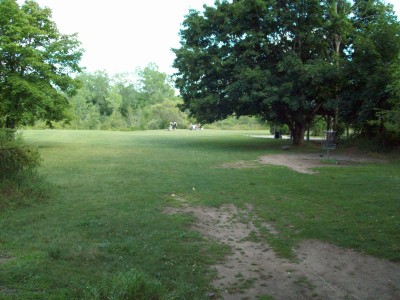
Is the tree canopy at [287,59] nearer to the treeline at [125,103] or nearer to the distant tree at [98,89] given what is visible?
the treeline at [125,103]

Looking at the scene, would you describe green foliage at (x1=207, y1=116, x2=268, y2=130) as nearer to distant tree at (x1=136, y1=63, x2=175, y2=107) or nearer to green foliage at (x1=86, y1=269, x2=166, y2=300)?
distant tree at (x1=136, y1=63, x2=175, y2=107)

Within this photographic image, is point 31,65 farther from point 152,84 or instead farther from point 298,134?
point 152,84

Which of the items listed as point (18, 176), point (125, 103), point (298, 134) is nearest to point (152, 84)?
point (125, 103)

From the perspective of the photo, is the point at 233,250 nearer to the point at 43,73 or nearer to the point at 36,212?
the point at 36,212

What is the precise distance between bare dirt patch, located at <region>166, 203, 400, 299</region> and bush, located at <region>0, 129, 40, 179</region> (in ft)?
15.6

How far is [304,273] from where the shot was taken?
4.80 m

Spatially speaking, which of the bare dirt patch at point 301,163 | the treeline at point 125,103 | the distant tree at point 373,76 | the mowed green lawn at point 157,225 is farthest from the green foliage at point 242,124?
the mowed green lawn at point 157,225

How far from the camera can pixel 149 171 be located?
43.3 feet

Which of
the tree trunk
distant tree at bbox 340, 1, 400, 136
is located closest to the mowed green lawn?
distant tree at bbox 340, 1, 400, 136

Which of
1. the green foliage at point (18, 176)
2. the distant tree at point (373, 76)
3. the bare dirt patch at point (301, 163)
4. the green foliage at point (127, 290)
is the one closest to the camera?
the green foliage at point (127, 290)

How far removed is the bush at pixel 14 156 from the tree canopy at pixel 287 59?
43.8 ft

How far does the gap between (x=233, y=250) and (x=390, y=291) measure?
2167 millimetres

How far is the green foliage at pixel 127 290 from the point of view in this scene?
3.47m

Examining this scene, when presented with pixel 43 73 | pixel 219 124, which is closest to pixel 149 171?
pixel 43 73
